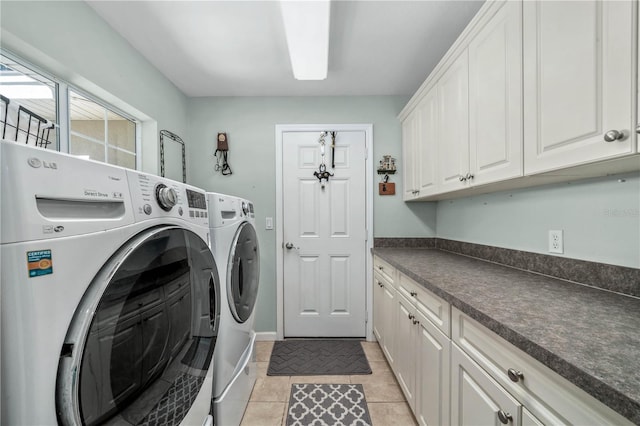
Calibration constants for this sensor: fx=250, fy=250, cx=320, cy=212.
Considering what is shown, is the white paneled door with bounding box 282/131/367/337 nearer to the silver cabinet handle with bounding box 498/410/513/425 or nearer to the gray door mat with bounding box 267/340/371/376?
the gray door mat with bounding box 267/340/371/376

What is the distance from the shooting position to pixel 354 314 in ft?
8.16

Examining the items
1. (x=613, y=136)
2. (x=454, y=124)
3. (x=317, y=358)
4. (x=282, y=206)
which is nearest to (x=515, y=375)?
(x=613, y=136)

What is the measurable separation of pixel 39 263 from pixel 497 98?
161 centimetres

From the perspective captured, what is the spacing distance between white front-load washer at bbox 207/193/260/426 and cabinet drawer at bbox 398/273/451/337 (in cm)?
97

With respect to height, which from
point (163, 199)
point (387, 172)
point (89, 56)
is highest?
point (89, 56)

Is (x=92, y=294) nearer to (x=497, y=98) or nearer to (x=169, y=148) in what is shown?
(x=497, y=98)

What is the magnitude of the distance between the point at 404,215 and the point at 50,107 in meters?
2.66

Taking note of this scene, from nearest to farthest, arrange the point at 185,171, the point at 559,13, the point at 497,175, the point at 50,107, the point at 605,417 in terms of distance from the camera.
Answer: the point at 605,417 → the point at 559,13 → the point at 497,175 → the point at 50,107 → the point at 185,171

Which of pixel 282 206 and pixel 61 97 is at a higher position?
pixel 61 97

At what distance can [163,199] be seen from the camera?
0.76m

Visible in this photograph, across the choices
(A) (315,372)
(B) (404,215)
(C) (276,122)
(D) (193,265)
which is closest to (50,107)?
(D) (193,265)

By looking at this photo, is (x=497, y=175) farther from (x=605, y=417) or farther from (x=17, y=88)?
(x=17, y=88)

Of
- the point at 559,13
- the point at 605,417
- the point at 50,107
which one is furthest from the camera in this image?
the point at 50,107

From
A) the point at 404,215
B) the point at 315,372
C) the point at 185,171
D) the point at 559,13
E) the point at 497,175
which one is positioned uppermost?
the point at 559,13
